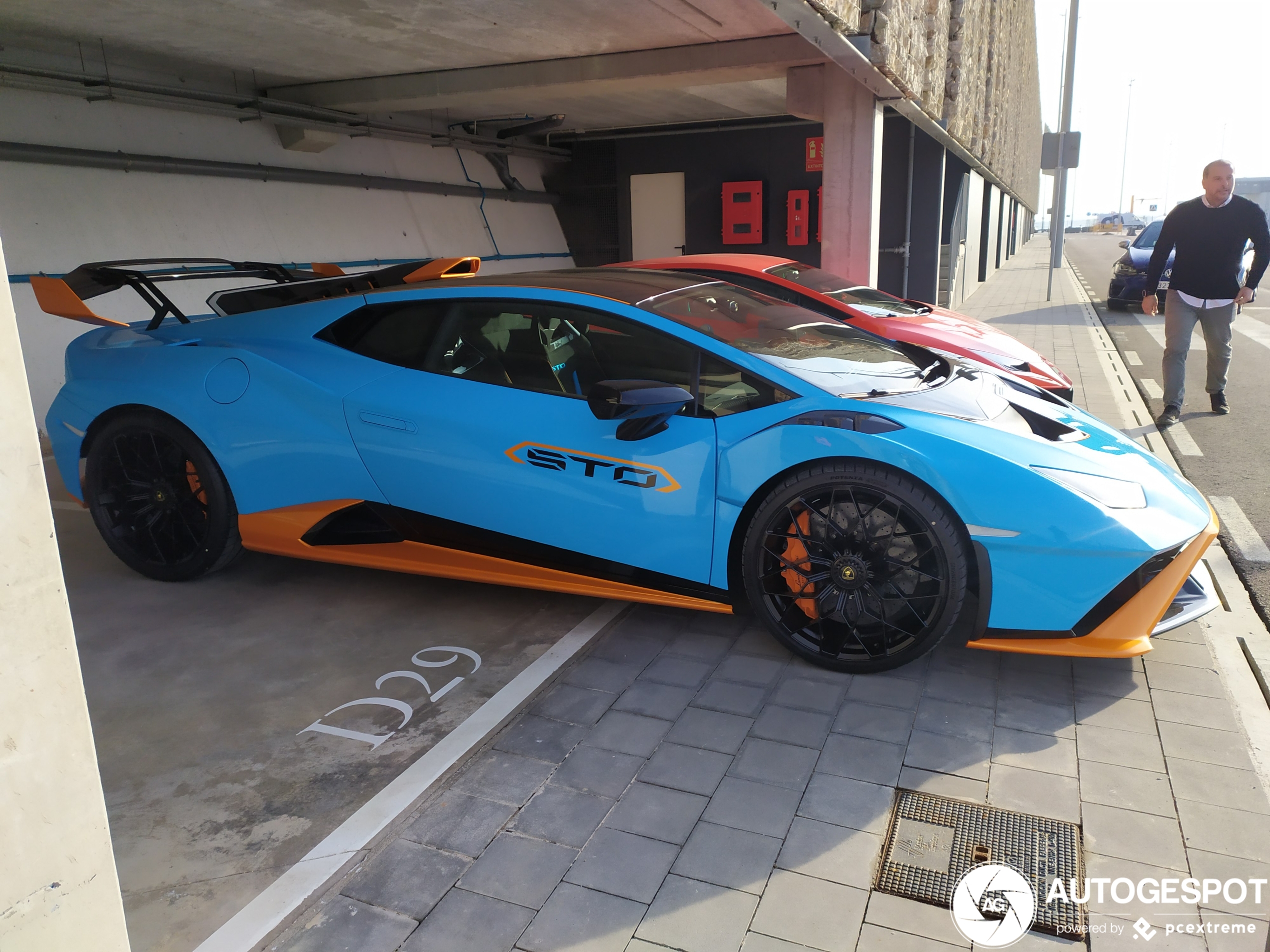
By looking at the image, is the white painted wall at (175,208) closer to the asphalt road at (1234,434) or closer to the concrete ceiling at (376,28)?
the concrete ceiling at (376,28)

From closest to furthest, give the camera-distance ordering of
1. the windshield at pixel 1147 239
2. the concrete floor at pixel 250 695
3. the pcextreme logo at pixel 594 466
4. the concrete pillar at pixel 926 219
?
the concrete floor at pixel 250 695
the pcextreme logo at pixel 594 466
the concrete pillar at pixel 926 219
the windshield at pixel 1147 239

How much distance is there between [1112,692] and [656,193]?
1450cm

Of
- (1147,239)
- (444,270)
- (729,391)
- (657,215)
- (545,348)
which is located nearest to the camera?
(729,391)

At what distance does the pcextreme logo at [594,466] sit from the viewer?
304 centimetres

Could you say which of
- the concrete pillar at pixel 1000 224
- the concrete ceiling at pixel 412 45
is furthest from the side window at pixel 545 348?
the concrete pillar at pixel 1000 224

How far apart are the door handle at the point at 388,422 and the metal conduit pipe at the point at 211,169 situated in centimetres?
621

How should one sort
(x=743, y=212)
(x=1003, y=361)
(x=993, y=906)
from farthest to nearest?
(x=743, y=212)
(x=1003, y=361)
(x=993, y=906)

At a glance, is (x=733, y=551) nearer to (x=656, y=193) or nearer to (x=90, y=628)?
(x=90, y=628)

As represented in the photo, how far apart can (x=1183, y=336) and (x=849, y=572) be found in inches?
201

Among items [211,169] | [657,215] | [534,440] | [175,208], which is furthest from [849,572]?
[657,215]

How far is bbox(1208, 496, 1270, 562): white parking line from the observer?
412 cm

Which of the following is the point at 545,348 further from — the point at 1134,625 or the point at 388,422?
the point at 1134,625

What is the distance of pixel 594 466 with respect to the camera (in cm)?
312

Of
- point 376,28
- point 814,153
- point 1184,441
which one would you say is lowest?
point 1184,441
